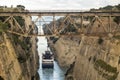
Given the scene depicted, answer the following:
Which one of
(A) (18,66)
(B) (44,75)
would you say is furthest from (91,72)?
(B) (44,75)

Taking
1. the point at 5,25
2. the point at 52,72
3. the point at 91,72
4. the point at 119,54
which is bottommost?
the point at 52,72

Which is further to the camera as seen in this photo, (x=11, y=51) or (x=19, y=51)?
(x=19, y=51)

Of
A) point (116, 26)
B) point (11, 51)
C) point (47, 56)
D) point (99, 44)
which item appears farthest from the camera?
point (47, 56)

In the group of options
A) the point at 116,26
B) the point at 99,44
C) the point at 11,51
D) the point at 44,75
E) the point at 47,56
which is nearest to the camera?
the point at 11,51

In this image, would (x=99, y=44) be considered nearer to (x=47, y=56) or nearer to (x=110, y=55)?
(x=110, y=55)

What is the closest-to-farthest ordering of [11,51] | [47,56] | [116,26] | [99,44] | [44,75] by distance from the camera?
[11,51], [116,26], [99,44], [44,75], [47,56]

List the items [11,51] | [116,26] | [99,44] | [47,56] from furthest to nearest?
[47,56], [99,44], [116,26], [11,51]

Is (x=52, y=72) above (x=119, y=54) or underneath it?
underneath

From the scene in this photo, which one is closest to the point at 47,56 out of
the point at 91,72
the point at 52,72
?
the point at 52,72

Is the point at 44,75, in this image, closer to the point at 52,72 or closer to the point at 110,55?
the point at 52,72
